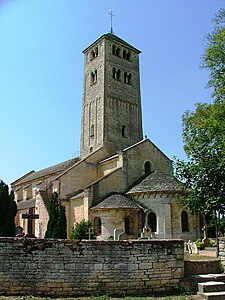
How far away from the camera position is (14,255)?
35.9ft

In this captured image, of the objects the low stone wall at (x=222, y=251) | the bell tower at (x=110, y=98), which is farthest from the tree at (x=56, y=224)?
the bell tower at (x=110, y=98)

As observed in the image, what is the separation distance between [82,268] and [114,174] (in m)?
18.2

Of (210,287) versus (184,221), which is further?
(184,221)

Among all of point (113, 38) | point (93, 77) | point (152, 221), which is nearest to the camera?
point (152, 221)

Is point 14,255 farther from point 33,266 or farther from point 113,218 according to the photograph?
point 113,218

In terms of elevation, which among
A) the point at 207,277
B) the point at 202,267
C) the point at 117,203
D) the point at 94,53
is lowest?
the point at 207,277

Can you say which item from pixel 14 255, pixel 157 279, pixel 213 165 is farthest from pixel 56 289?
pixel 213 165

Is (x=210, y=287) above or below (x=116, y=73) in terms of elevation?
below

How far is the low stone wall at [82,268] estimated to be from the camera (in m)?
10.8

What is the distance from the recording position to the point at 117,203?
26.0 m

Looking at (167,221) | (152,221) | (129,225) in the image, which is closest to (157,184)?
(152,221)

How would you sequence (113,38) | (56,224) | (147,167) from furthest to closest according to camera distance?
(113,38)
(147,167)
(56,224)

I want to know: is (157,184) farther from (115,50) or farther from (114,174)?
(115,50)

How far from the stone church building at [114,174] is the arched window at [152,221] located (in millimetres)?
82
